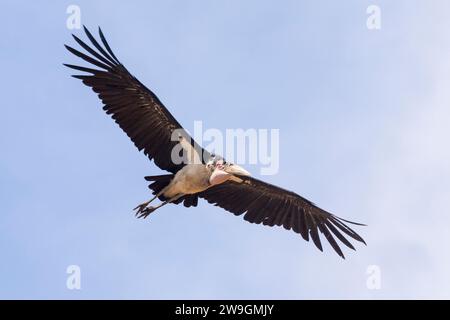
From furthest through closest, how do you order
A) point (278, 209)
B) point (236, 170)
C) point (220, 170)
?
point (278, 209), point (236, 170), point (220, 170)

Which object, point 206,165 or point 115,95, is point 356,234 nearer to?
point 206,165

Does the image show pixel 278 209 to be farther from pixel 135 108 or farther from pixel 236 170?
pixel 135 108

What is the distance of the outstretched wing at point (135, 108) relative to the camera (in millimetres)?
18125

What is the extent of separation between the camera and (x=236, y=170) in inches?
737

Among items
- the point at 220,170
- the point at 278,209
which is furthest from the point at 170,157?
the point at 278,209

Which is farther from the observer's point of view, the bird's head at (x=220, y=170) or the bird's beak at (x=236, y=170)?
the bird's beak at (x=236, y=170)

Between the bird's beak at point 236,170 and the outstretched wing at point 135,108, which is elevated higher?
the outstretched wing at point 135,108

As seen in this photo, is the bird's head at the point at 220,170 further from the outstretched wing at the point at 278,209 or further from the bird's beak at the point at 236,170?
the outstretched wing at the point at 278,209

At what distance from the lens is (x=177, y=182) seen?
726 inches

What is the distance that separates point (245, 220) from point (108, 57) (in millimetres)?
4519

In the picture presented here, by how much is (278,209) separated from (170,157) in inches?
108

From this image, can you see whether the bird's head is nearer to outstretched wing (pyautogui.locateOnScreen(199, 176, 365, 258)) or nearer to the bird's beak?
the bird's beak

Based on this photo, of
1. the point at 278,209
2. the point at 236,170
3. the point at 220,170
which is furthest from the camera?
the point at 278,209
